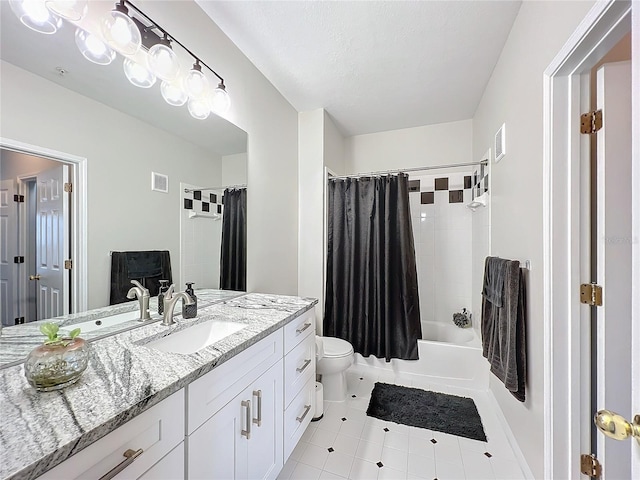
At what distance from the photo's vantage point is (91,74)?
1.05m

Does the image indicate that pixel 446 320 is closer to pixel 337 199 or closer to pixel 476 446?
pixel 476 446

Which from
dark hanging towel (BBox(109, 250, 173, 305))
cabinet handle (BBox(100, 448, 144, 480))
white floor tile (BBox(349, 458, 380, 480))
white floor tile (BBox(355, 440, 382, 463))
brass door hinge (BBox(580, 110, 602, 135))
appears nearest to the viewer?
cabinet handle (BBox(100, 448, 144, 480))

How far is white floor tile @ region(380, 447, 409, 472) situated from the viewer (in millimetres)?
1492

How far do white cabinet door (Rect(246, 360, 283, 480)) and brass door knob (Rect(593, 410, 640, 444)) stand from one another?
3.31ft

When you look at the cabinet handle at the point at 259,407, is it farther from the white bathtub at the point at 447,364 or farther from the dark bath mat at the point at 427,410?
the white bathtub at the point at 447,364

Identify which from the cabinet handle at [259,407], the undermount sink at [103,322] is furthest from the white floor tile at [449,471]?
the undermount sink at [103,322]

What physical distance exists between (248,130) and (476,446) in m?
2.49

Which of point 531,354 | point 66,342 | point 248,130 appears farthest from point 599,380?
point 248,130

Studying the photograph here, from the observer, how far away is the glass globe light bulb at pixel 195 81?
1449mm

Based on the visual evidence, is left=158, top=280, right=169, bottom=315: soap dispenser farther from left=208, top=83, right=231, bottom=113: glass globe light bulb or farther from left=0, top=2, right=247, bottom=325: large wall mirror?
left=208, top=83, right=231, bottom=113: glass globe light bulb

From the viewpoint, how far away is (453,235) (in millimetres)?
2961

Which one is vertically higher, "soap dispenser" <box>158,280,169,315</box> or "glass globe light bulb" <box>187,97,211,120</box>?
"glass globe light bulb" <box>187,97,211,120</box>

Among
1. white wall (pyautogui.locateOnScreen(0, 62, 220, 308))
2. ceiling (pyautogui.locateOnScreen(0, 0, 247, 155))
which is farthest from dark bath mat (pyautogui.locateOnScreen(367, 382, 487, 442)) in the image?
ceiling (pyautogui.locateOnScreen(0, 0, 247, 155))

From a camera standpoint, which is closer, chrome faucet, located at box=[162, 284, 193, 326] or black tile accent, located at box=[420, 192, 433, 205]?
chrome faucet, located at box=[162, 284, 193, 326]
